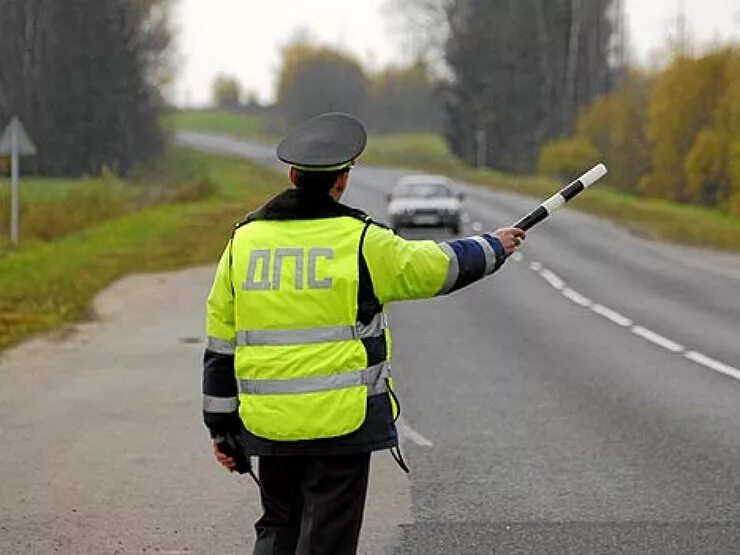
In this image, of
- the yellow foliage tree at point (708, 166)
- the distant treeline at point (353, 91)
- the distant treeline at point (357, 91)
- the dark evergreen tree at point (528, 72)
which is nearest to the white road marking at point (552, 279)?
the yellow foliage tree at point (708, 166)

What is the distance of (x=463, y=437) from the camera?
9516mm

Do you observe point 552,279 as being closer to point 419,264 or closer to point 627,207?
point 419,264

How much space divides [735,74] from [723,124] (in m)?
1.98

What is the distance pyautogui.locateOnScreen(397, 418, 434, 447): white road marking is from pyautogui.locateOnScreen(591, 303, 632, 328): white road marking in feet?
23.9

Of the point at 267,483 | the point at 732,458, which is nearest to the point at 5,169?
the point at 732,458

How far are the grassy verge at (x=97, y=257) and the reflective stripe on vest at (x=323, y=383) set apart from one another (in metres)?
10.9

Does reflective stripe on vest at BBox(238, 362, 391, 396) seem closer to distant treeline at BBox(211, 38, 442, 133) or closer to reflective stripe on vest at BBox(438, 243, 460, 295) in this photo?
reflective stripe on vest at BBox(438, 243, 460, 295)

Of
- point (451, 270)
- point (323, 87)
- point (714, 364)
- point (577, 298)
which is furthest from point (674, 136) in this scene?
point (323, 87)

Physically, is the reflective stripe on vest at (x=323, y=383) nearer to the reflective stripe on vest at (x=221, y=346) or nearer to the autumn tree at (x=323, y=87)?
the reflective stripe on vest at (x=221, y=346)

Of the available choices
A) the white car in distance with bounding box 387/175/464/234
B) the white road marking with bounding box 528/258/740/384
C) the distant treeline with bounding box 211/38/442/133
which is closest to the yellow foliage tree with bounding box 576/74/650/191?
the white car in distance with bounding box 387/175/464/234

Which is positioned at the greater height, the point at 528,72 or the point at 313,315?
the point at 528,72

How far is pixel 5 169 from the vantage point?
40062mm

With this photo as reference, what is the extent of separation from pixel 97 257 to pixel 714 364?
15515mm

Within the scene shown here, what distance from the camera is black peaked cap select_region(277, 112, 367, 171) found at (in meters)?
4.35
